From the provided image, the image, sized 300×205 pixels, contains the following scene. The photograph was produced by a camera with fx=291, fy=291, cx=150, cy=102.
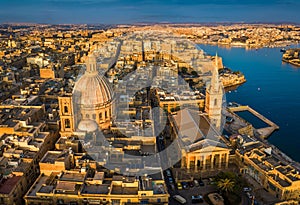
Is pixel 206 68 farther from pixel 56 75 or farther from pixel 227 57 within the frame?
pixel 227 57

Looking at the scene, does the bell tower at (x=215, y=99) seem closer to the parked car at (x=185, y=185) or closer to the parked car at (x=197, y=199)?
the parked car at (x=185, y=185)

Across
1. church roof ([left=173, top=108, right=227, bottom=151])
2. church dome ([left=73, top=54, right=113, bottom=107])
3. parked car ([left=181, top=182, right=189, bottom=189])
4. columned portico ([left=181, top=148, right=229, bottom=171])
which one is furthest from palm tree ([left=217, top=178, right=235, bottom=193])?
church dome ([left=73, top=54, right=113, bottom=107])

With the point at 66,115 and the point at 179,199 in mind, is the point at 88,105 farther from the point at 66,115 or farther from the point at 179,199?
the point at 179,199

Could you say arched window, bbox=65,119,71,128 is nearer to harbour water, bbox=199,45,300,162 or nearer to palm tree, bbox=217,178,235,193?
palm tree, bbox=217,178,235,193

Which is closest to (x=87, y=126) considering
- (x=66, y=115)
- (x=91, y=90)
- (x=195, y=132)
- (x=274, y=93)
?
(x=66, y=115)

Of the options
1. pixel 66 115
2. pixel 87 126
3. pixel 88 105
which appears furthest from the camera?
pixel 88 105

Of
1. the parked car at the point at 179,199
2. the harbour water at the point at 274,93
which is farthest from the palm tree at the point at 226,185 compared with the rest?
the harbour water at the point at 274,93
